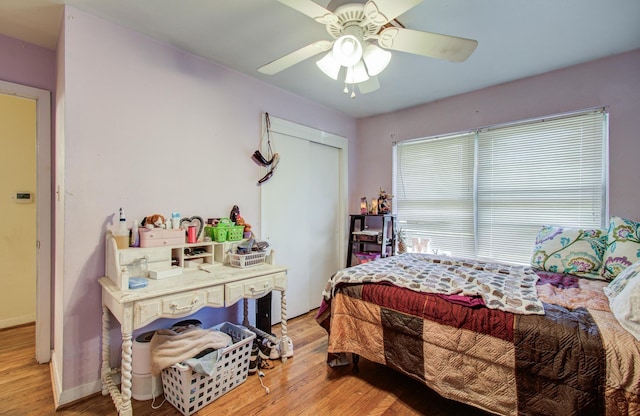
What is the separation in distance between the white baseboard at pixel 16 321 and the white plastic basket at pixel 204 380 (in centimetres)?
234

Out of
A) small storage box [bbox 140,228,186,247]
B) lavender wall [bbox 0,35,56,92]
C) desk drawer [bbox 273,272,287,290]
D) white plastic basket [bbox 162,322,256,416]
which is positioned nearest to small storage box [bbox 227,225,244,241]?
small storage box [bbox 140,228,186,247]

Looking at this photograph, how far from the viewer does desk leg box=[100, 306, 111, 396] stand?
5.94ft

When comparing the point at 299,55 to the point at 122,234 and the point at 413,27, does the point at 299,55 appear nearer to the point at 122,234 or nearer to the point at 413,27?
the point at 413,27

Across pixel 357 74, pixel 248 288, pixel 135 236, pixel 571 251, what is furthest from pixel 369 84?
pixel 571 251

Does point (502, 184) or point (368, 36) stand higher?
point (368, 36)

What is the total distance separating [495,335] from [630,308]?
21.3 inches

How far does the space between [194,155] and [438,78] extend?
2241 millimetres

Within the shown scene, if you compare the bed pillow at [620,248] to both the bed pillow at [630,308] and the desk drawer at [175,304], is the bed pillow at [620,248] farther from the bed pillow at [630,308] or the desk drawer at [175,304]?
the desk drawer at [175,304]

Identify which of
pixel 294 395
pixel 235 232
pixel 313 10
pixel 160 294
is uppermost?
pixel 313 10

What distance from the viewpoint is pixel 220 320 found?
2.45 metres

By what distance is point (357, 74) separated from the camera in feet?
5.54

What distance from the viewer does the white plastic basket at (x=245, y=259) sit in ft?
7.06

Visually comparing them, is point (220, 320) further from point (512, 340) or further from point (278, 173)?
point (512, 340)

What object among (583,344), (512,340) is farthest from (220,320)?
(583,344)
